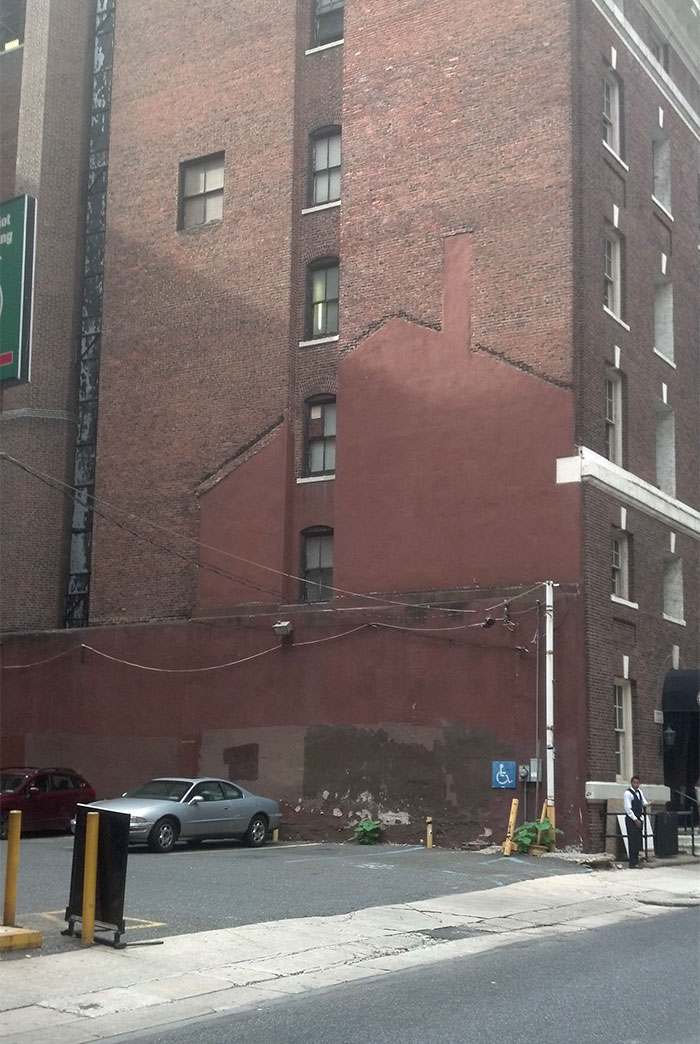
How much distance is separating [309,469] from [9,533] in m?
8.83

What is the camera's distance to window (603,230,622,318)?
28453 mm

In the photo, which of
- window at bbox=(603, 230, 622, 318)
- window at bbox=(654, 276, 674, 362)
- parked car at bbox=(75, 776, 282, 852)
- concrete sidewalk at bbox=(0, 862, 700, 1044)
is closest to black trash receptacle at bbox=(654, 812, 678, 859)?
concrete sidewalk at bbox=(0, 862, 700, 1044)

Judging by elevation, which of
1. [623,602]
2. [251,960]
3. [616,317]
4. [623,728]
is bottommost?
[251,960]

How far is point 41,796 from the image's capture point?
1016 inches

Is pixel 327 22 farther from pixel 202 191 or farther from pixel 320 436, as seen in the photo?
pixel 320 436

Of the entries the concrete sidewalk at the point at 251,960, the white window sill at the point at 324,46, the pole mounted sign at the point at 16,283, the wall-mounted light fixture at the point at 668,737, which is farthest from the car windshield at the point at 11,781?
the white window sill at the point at 324,46

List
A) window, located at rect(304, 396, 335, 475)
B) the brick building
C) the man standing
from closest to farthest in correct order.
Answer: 1. the man standing
2. the brick building
3. window, located at rect(304, 396, 335, 475)

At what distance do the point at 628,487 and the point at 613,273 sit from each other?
5431 millimetres

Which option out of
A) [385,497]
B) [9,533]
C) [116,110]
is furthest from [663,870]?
[116,110]

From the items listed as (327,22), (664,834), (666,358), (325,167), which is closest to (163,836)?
(664,834)

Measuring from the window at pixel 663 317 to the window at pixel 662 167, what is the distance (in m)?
2.15

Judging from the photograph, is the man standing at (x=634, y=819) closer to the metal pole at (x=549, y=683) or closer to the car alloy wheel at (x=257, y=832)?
the metal pole at (x=549, y=683)

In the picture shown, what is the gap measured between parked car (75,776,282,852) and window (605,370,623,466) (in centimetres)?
1069

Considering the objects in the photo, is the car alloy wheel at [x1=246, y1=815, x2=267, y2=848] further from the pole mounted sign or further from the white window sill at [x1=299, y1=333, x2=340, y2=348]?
the pole mounted sign
